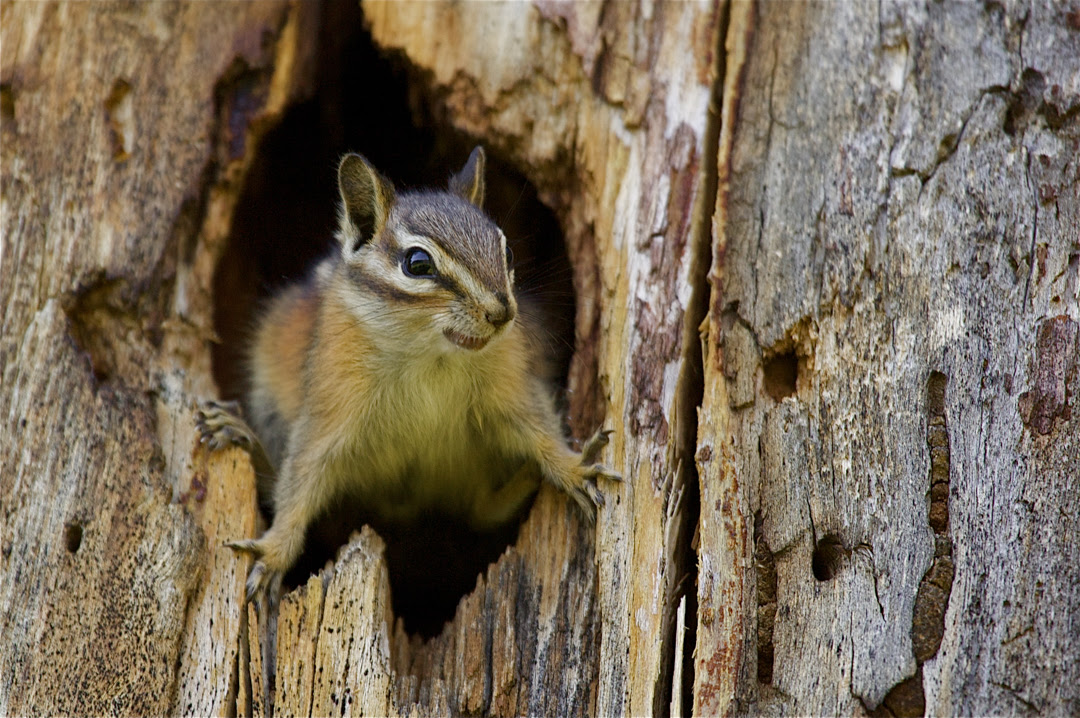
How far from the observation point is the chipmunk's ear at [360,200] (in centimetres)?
464

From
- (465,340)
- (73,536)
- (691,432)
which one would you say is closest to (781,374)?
(691,432)

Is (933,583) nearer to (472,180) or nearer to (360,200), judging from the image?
(472,180)

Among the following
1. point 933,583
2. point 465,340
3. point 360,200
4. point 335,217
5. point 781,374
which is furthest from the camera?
point 335,217

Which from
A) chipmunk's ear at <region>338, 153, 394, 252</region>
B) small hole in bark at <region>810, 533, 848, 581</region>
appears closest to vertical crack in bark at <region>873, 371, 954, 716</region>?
small hole in bark at <region>810, 533, 848, 581</region>

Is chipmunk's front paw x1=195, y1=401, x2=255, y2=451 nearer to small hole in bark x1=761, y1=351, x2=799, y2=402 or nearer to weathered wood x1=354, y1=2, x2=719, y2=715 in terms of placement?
weathered wood x1=354, y1=2, x2=719, y2=715

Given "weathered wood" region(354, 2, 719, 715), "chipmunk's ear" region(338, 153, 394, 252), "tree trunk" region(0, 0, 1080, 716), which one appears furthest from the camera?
"chipmunk's ear" region(338, 153, 394, 252)

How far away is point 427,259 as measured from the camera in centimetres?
429

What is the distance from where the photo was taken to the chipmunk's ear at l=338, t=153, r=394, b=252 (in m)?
4.64

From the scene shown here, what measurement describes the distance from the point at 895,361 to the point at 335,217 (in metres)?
3.95

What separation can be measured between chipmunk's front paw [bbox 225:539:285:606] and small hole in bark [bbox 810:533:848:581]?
2181 mm

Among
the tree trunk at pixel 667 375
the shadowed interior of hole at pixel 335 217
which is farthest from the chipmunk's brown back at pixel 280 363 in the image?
the tree trunk at pixel 667 375

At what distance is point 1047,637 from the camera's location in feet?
10.3

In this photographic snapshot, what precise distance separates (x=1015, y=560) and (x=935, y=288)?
3.35 ft

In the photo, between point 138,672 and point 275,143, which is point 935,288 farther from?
point 275,143
